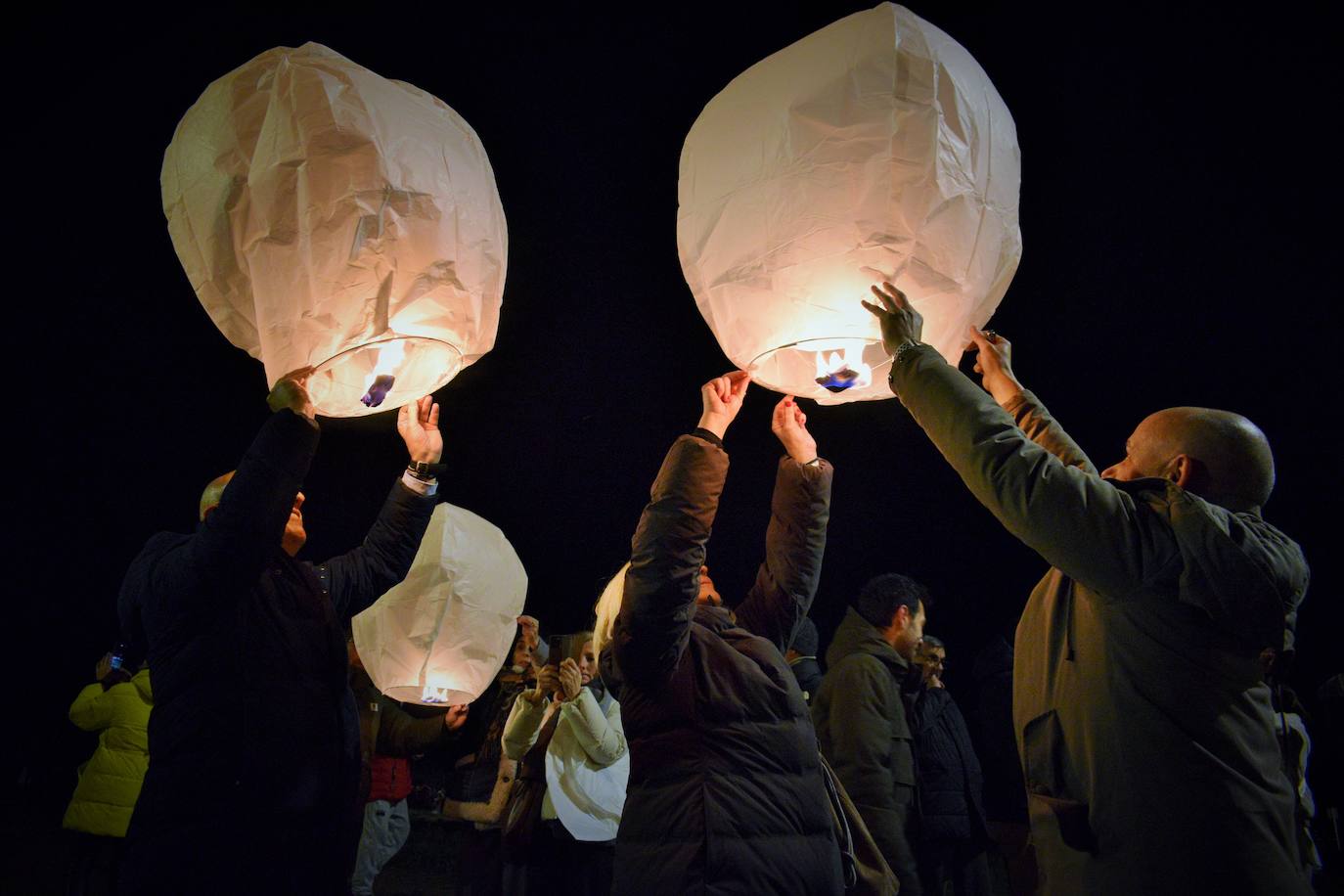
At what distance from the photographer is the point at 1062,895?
152cm

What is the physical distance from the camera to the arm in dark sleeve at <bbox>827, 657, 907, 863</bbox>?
320 cm

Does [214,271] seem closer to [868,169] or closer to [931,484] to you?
[868,169]

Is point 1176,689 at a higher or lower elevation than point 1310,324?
higher

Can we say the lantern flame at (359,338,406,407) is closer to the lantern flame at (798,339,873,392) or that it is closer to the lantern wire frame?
the lantern wire frame

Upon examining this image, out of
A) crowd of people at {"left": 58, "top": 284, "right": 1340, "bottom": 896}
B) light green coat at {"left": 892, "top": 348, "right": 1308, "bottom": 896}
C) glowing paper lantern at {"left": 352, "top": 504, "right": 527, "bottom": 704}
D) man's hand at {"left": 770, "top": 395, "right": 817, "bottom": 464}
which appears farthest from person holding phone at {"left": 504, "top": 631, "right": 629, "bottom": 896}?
light green coat at {"left": 892, "top": 348, "right": 1308, "bottom": 896}

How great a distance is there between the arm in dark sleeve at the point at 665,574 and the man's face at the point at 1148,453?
1.00 meters

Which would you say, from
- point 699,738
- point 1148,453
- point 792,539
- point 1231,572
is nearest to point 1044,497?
point 1231,572

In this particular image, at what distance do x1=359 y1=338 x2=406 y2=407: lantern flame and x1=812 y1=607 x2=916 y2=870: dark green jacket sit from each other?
2.43 metres

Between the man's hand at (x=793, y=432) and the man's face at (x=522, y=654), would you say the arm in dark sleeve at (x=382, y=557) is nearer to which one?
the man's hand at (x=793, y=432)

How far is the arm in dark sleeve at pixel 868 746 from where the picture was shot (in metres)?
3.20

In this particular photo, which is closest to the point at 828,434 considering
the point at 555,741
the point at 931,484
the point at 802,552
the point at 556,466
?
the point at 931,484

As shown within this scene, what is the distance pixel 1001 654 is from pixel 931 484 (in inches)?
104

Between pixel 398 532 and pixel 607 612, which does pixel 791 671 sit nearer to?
pixel 607 612

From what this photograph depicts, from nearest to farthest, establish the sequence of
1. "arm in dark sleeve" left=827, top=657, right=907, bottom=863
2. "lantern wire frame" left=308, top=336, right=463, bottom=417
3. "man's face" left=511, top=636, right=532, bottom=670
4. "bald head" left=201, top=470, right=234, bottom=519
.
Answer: "lantern wire frame" left=308, top=336, right=463, bottom=417
"bald head" left=201, top=470, right=234, bottom=519
"arm in dark sleeve" left=827, top=657, right=907, bottom=863
"man's face" left=511, top=636, right=532, bottom=670
